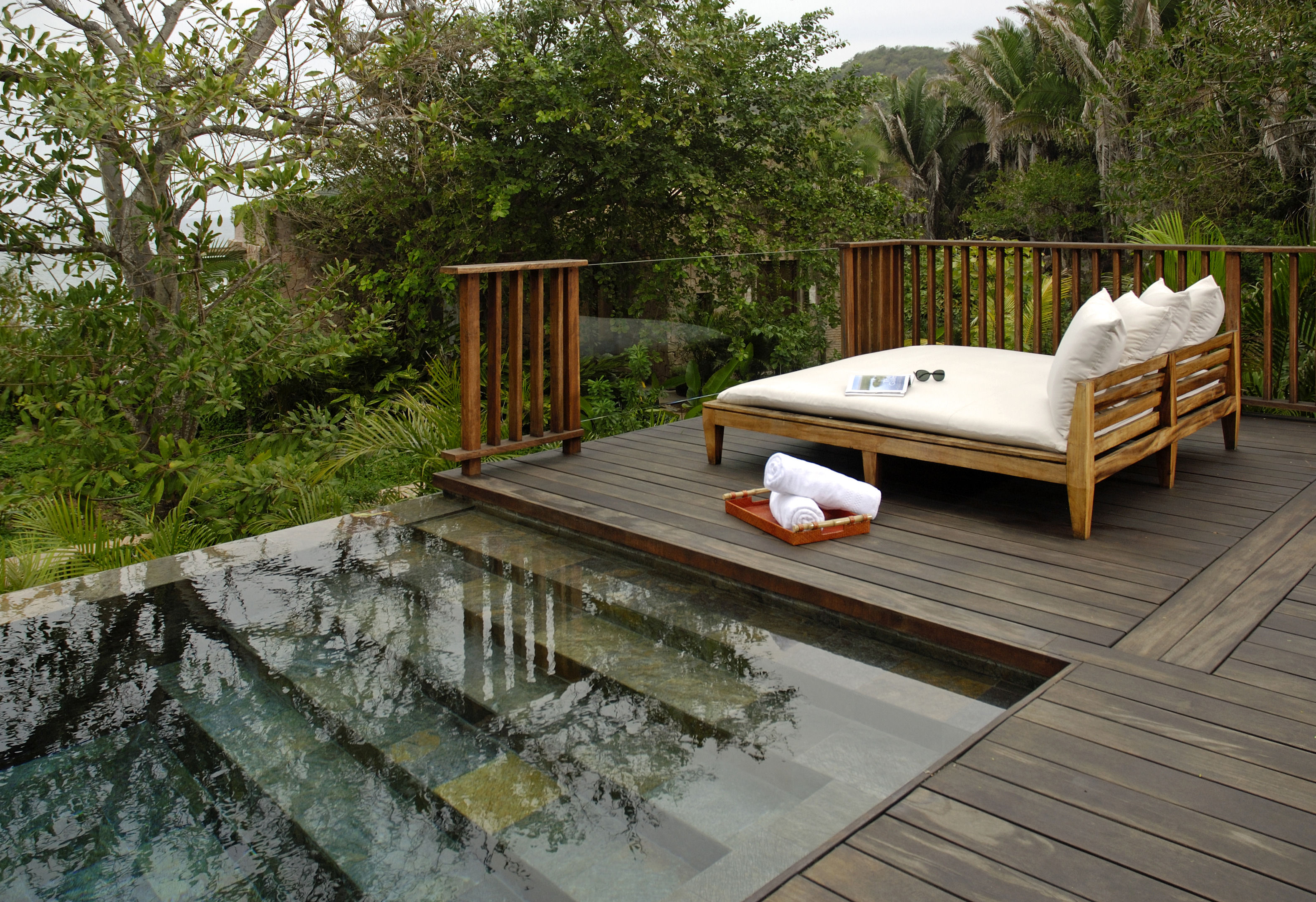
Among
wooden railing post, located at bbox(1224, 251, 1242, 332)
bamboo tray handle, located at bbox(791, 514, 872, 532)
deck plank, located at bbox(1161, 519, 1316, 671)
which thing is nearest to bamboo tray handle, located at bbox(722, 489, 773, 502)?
bamboo tray handle, located at bbox(791, 514, 872, 532)

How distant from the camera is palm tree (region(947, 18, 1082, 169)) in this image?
31.7m

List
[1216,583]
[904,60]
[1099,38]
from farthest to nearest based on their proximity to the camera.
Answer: [904,60], [1099,38], [1216,583]

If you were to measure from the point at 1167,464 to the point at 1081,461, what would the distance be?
0.84 m

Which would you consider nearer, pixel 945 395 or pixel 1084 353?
Answer: pixel 1084 353

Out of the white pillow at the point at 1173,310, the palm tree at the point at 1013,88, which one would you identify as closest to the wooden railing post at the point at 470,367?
the white pillow at the point at 1173,310

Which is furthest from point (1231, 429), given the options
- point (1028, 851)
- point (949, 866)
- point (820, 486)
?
point (949, 866)

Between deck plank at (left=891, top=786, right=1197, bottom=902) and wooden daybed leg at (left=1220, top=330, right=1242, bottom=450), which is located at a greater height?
wooden daybed leg at (left=1220, top=330, right=1242, bottom=450)

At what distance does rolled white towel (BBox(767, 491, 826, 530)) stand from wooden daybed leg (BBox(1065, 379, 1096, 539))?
2.72 ft

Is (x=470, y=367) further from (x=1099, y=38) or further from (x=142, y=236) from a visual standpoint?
(x=1099, y=38)

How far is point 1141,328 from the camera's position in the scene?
3512 mm

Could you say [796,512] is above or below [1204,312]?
below

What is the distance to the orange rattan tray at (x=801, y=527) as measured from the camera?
341cm

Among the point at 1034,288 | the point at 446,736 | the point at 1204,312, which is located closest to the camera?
the point at 446,736

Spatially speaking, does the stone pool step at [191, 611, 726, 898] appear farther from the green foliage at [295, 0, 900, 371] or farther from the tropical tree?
the green foliage at [295, 0, 900, 371]
